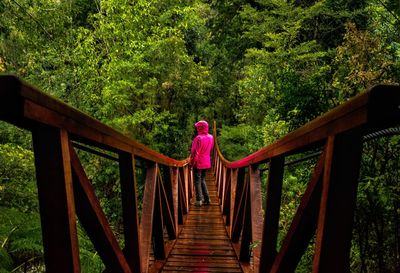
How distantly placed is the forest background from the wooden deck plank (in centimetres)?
110

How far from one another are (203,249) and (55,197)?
3.29 metres

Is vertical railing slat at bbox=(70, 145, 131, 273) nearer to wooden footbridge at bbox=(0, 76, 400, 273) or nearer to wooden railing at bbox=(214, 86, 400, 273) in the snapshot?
wooden footbridge at bbox=(0, 76, 400, 273)

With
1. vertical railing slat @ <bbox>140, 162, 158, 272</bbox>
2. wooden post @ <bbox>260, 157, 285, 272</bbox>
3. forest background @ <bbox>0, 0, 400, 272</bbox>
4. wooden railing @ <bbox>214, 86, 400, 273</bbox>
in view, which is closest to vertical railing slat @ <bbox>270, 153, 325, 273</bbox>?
wooden railing @ <bbox>214, 86, 400, 273</bbox>

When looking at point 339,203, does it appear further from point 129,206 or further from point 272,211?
point 129,206

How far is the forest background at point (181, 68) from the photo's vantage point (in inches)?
146

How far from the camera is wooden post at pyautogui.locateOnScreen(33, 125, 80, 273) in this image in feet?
3.58

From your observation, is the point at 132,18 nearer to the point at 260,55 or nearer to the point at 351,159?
the point at 260,55

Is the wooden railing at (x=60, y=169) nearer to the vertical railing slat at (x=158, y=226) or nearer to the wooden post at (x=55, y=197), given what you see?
the wooden post at (x=55, y=197)

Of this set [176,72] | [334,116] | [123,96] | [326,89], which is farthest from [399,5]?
[176,72]

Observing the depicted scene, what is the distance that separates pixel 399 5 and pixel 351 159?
96.3 inches

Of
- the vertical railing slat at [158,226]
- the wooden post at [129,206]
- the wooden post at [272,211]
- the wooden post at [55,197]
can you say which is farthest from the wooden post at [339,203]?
the vertical railing slat at [158,226]

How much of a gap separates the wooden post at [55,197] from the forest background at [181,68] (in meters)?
1.89

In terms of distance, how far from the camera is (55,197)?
3.62 feet

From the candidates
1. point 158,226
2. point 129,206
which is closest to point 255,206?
point 158,226
